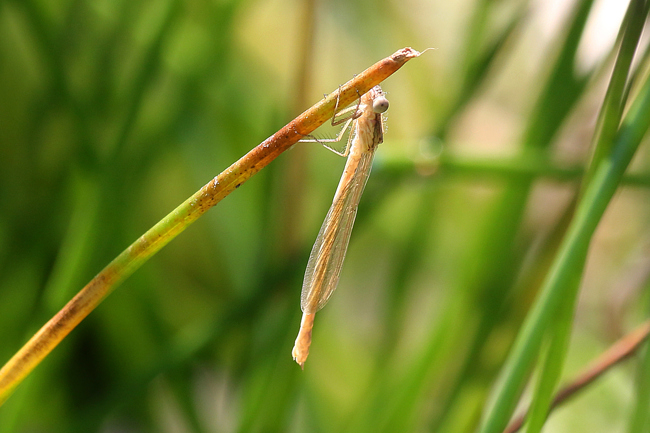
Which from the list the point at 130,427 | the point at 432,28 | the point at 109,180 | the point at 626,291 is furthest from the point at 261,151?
the point at 432,28

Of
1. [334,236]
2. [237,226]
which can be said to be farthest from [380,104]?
[237,226]

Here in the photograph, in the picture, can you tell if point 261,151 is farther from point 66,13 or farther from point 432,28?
point 432,28

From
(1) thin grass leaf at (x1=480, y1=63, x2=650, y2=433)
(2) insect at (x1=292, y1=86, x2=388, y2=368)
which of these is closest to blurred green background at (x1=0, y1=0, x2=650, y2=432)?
(2) insect at (x1=292, y1=86, x2=388, y2=368)

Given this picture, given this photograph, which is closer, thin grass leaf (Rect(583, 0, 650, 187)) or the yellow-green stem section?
the yellow-green stem section

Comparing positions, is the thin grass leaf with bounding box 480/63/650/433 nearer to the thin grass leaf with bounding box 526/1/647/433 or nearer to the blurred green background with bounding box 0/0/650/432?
the thin grass leaf with bounding box 526/1/647/433

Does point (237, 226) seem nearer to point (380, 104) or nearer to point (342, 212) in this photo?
point (342, 212)

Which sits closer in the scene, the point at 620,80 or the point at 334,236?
the point at 620,80
